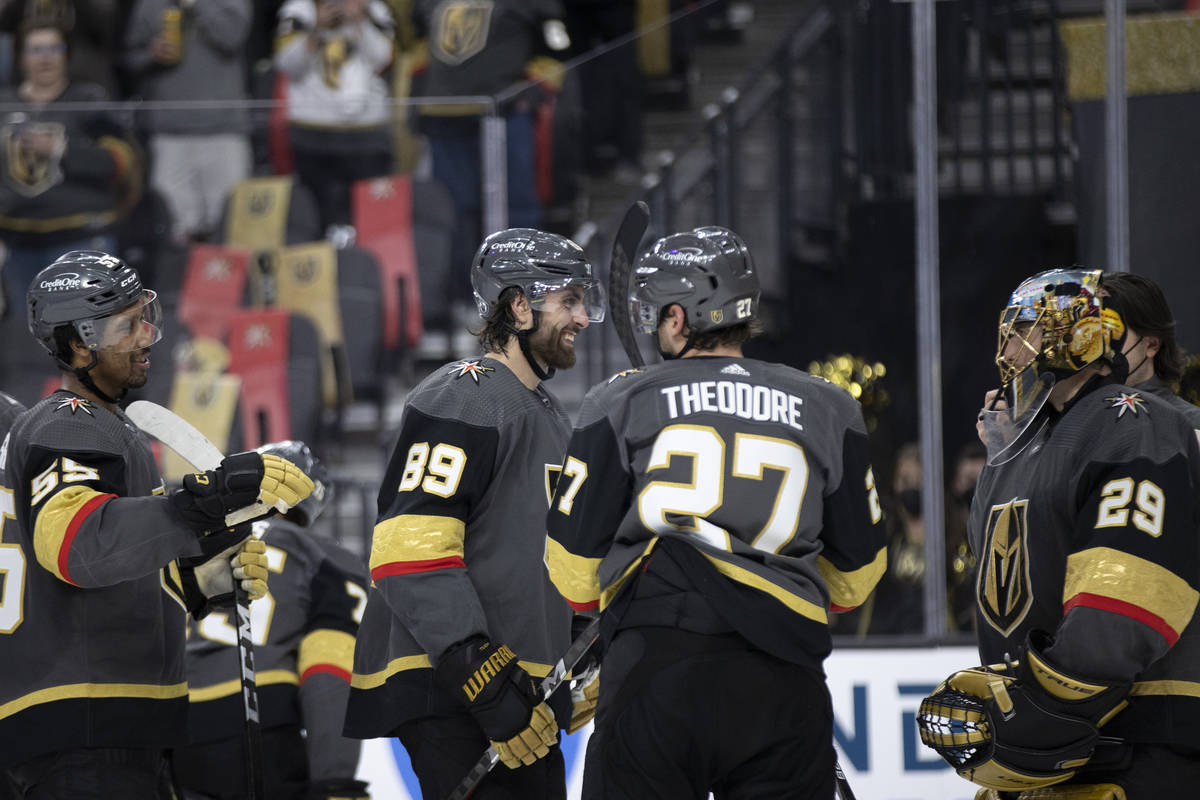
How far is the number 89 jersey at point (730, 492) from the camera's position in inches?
95.6

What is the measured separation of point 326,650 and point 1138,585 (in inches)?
74.3

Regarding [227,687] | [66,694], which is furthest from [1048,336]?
[227,687]

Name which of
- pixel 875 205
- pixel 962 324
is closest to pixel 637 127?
pixel 875 205

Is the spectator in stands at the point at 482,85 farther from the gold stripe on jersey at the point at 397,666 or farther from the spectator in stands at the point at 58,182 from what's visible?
the gold stripe on jersey at the point at 397,666

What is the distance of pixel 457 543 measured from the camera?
2.81 m

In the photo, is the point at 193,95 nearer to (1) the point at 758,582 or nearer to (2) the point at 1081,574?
(1) the point at 758,582

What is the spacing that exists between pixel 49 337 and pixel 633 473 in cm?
121

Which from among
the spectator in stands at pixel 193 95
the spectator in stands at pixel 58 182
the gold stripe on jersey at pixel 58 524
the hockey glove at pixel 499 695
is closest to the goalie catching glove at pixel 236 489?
the gold stripe on jersey at pixel 58 524

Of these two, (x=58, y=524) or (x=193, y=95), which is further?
(x=193, y=95)

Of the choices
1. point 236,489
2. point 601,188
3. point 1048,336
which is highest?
point 601,188

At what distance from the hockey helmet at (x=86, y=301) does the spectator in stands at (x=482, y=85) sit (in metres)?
1.85

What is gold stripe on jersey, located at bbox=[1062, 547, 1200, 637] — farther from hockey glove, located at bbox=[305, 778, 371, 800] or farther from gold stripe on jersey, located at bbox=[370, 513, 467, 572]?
hockey glove, located at bbox=[305, 778, 371, 800]

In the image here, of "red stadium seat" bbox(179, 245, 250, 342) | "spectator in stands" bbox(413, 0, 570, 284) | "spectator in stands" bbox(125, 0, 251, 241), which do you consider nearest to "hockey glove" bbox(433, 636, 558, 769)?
"spectator in stands" bbox(413, 0, 570, 284)

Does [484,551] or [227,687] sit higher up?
[484,551]
